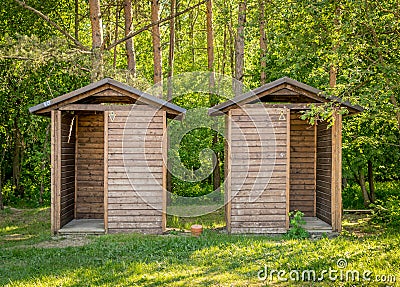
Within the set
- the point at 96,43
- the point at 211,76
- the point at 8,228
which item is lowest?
the point at 8,228

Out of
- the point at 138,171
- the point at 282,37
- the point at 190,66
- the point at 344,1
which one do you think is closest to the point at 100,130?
the point at 138,171

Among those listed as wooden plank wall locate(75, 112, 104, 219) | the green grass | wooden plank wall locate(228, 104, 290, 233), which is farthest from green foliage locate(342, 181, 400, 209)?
wooden plank wall locate(75, 112, 104, 219)

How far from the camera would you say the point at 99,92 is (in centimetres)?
1034

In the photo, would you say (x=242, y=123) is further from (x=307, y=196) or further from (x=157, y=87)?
(x=157, y=87)

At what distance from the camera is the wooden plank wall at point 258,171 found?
10344 millimetres

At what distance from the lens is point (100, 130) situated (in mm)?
12469

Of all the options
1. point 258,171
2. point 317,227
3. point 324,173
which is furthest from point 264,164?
point 324,173

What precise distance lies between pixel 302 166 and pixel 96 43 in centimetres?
591

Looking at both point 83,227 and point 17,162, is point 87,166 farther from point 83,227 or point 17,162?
point 17,162

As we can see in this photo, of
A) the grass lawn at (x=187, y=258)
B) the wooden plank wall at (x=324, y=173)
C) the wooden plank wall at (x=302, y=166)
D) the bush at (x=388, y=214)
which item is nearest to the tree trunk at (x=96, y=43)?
the grass lawn at (x=187, y=258)

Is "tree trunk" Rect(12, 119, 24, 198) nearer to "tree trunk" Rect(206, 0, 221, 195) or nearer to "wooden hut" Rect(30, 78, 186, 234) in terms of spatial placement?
"tree trunk" Rect(206, 0, 221, 195)

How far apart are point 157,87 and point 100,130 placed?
129 inches

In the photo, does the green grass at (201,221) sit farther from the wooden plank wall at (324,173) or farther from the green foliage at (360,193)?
the green foliage at (360,193)

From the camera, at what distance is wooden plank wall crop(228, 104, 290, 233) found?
1034 cm
